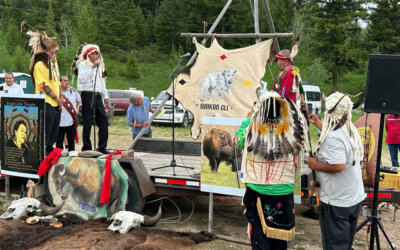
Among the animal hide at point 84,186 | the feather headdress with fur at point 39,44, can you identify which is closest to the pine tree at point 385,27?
the feather headdress with fur at point 39,44

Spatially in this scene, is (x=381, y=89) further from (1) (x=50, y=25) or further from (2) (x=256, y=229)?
(1) (x=50, y=25)

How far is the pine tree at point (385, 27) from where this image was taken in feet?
Result: 137

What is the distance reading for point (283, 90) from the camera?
5.65 m

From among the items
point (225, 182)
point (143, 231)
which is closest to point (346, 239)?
point (225, 182)

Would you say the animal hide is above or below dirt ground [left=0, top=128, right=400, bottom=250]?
above

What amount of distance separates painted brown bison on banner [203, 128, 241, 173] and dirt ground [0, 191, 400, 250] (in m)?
0.90

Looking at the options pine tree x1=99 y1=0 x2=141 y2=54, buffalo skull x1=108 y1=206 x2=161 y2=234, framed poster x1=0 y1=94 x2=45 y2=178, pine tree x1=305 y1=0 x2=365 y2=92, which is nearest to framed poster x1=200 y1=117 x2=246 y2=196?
buffalo skull x1=108 y1=206 x2=161 y2=234

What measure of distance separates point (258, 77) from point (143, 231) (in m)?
3.03

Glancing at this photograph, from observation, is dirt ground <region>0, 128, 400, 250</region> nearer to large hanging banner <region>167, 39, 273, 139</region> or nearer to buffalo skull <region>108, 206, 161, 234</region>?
buffalo skull <region>108, 206, 161, 234</region>

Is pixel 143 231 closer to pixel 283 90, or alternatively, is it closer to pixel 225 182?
pixel 225 182

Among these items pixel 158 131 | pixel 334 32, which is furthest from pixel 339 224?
pixel 334 32

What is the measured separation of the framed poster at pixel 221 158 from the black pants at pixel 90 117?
209 cm

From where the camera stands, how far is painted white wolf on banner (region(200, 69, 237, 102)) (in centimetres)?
671

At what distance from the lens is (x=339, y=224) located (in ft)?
12.0
